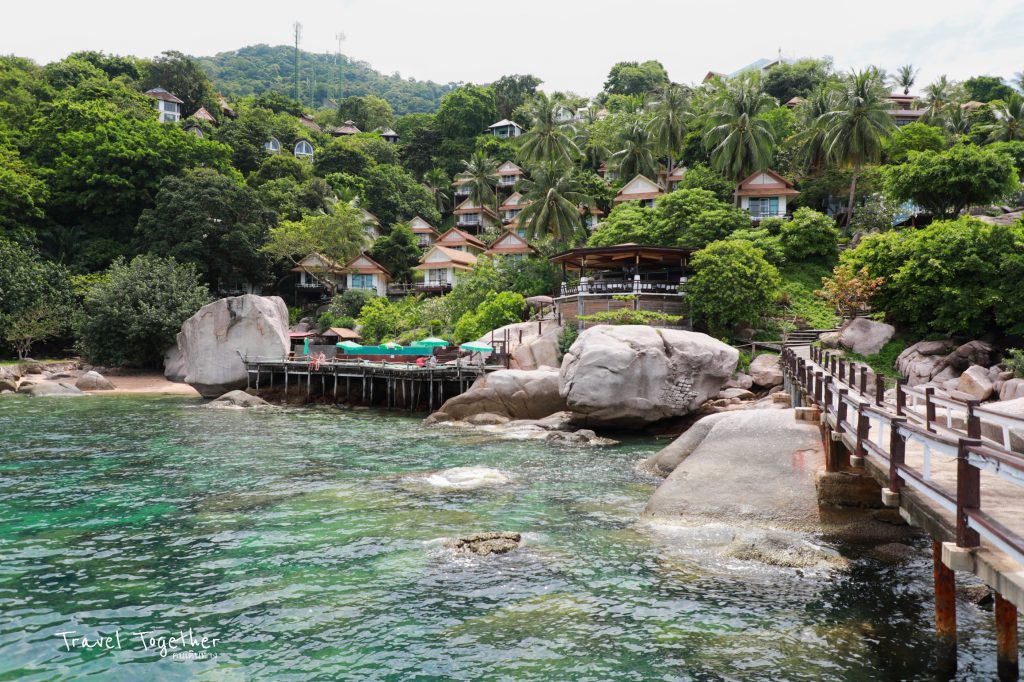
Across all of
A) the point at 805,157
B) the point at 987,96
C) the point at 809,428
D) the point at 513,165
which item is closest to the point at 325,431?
the point at 809,428

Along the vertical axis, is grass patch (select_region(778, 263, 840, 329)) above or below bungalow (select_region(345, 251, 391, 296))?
below

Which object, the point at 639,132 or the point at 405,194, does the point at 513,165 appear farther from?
the point at 639,132

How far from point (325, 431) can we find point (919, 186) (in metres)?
37.4

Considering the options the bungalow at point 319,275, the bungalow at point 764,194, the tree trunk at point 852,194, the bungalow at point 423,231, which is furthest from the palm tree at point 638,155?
the bungalow at point 319,275

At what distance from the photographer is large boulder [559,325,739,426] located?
984 inches

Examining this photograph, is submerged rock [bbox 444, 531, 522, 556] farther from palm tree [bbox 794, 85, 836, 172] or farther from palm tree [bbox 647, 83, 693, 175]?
palm tree [bbox 647, 83, 693, 175]

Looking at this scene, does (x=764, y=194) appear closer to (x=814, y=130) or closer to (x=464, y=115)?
(x=814, y=130)

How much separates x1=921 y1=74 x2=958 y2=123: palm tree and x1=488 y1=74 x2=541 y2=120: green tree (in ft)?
190

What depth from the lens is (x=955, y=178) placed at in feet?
127

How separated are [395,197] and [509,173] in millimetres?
16014

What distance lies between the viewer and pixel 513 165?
284 ft

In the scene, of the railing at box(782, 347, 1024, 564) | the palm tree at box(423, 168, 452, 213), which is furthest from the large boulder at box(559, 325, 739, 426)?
the palm tree at box(423, 168, 452, 213)

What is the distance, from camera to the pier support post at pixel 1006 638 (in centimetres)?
673

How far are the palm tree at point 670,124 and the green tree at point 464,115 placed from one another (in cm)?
4440
